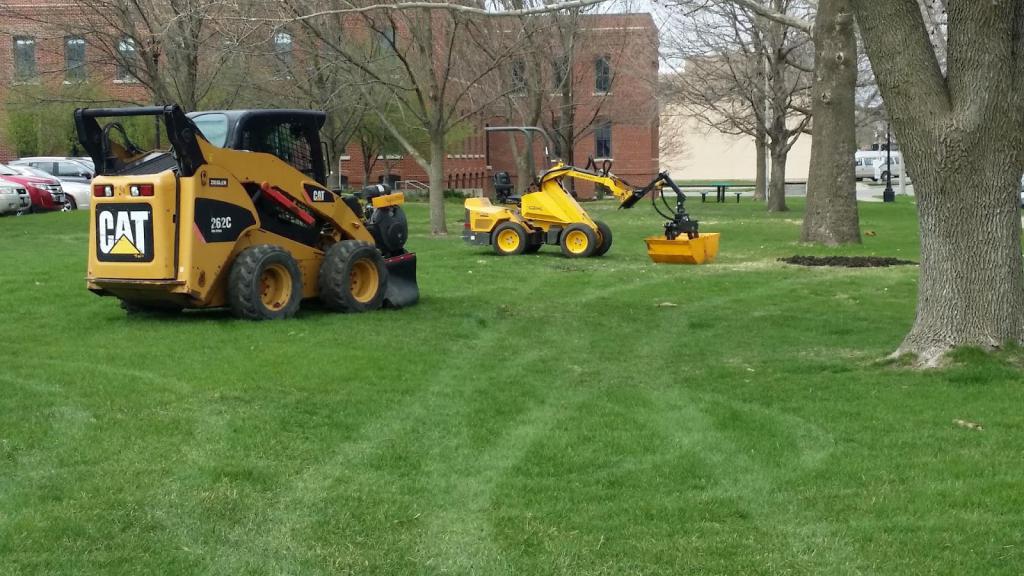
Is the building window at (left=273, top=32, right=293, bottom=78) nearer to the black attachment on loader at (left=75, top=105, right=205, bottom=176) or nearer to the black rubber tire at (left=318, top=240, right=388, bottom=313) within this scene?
the black rubber tire at (left=318, top=240, right=388, bottom=313)

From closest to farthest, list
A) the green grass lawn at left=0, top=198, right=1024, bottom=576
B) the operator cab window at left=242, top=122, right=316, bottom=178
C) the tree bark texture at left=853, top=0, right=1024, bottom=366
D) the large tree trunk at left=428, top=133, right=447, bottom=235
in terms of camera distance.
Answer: the green grass lawn at left=0, top=198, right=1024, bottom=576 → the tree bark texture at left=853, top=0, right=1024, bottom=366 → the operator cab window at left=242, top=122, right=316, bottom=178 → the large tree trunk at left=428, top=133, right=447, bottom=235

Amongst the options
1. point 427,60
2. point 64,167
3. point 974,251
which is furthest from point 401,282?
point 64,167

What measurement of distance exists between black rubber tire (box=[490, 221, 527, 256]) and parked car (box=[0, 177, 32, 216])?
15.7 meters

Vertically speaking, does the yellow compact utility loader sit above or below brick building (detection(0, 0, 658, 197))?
below

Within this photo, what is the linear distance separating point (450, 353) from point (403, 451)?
3.84 metres

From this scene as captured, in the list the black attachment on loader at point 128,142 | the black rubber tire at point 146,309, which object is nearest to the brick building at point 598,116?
the black rubber tire at point 146,309

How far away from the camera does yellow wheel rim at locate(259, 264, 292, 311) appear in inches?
524

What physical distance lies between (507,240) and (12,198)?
52.4 feet

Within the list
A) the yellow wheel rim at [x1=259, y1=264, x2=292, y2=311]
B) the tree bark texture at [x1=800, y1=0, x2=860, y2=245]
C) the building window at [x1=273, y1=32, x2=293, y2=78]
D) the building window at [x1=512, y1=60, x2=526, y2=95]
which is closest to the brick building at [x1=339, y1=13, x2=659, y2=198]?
the building window at [x1=512, y1=60, x2=526, y2=95]

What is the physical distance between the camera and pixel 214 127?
1347cm

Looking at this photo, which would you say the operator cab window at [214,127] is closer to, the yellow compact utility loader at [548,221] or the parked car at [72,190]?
the yellow compact utility loader at [548,221]

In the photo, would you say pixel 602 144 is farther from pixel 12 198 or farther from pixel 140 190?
pixel 140 190

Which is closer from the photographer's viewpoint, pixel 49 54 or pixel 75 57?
pixel 75 57

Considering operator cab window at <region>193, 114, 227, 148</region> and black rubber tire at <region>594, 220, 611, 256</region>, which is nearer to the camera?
operator cab window at <region>193, 114, 227, 148</region>
